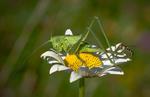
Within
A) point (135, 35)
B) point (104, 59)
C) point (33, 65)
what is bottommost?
point (104, 59)

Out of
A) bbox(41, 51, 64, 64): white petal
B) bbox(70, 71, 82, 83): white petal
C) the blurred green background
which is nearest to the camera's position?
bbox(70, 71, 82, 83): white petal

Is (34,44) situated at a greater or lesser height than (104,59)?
greater

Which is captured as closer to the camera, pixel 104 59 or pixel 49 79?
pixel 104 59

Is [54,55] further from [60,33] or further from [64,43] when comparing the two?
[60,33]

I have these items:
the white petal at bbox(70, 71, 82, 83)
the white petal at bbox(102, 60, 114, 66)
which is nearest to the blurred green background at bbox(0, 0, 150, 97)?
the white petal at bbox(102, 60, 114, 66)

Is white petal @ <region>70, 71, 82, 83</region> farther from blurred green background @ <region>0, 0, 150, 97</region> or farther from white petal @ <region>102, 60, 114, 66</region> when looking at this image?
blurred green background @ <region>0, 0, 150, 97</region>

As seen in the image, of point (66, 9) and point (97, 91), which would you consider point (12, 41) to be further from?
point (97, 91)

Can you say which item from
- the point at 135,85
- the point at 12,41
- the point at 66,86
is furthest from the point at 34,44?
the point at 135,85
